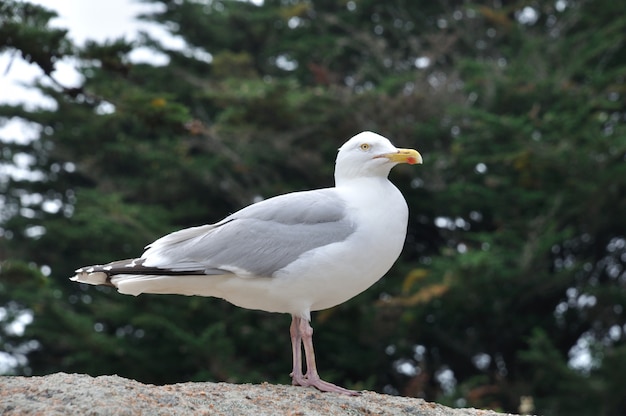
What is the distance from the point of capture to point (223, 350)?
1155 cm

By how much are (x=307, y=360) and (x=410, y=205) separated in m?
7.78

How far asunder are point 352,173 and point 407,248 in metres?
8.32

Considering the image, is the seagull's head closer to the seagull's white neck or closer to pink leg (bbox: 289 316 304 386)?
the seagull's white neck

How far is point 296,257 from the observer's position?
5137 millimetres

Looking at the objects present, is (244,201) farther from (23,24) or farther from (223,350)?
(23,24)

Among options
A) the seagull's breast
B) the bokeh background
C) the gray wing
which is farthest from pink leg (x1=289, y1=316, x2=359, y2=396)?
the bokeh background

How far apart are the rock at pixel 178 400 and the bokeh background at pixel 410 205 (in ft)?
18.8

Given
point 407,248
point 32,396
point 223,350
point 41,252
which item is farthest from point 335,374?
point 32,396

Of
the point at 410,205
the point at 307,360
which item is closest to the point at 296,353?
the point at 307,360

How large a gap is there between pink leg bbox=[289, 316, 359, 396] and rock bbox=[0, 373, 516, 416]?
0.19 feet

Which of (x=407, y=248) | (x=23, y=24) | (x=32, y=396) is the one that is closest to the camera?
(x=32, y=396)

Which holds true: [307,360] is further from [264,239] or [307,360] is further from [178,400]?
[178,400]

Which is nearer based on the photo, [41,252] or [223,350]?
[223,350]

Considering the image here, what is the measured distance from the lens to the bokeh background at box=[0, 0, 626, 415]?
11.6 meters
